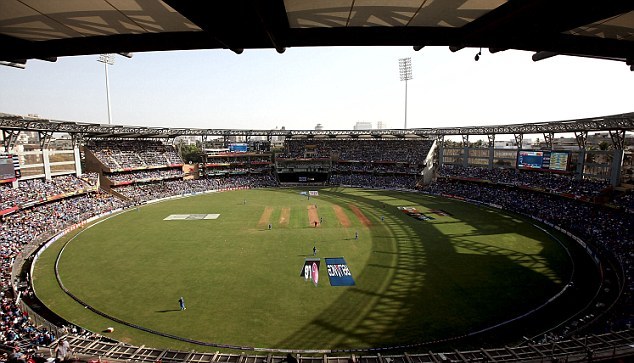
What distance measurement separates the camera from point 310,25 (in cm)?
466

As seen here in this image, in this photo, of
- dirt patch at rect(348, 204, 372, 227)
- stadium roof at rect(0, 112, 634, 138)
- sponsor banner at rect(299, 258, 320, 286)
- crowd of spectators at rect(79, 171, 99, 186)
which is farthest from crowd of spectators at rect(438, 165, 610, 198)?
crowd of spectators at rect(79, 171, 99, 186)

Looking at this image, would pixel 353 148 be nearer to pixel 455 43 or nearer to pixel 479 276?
pixel 479 276

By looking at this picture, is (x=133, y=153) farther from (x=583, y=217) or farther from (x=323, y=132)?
(x=583, y=217)

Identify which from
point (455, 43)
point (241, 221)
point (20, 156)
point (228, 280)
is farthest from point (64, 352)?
point (20, 156)

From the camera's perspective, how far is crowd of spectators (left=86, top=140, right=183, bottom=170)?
62859 mm

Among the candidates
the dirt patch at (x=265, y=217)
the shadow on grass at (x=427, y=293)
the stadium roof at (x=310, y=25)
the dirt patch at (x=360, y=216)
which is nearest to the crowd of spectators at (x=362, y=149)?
the dirt patch at (x=360, y=216)

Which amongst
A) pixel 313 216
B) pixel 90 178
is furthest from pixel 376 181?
pixel 90 178

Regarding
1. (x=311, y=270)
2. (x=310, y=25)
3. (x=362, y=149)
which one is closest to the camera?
(x=310, y=25)

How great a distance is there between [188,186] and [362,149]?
156 ft

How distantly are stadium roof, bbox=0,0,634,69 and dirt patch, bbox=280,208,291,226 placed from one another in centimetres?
3881

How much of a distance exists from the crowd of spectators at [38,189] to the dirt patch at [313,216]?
38.2 m

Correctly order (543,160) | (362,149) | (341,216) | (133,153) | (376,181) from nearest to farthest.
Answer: (341,216) → (543,160) → (133,153) → (376,181) → (362,149)

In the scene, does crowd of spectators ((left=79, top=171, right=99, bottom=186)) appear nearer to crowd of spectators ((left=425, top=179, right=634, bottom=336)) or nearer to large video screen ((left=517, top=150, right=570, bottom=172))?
crowd of spectators ((left=425, top=179, right=634, bottom=336))

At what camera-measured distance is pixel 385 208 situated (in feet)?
172
